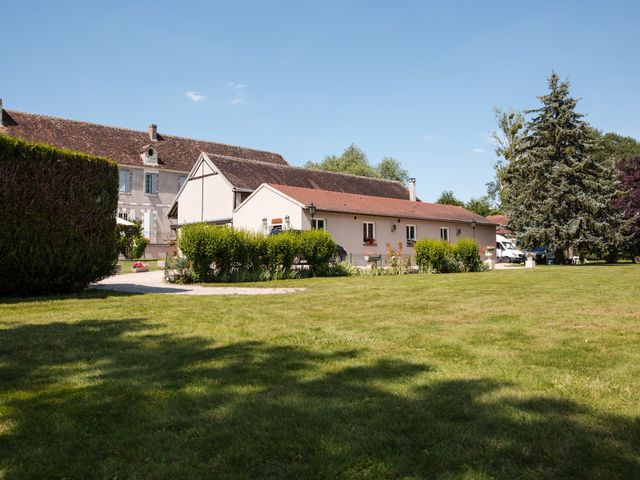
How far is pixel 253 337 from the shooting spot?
19.8 feet

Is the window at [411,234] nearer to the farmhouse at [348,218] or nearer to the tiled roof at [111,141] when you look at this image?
the farmhouse at [348,218]

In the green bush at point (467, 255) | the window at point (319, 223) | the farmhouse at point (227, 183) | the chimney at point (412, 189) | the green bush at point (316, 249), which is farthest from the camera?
the chimney at point (412, 189)

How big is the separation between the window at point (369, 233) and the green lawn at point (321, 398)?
21.6 metres

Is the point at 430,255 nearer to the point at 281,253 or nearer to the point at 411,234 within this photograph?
the point at 281,253

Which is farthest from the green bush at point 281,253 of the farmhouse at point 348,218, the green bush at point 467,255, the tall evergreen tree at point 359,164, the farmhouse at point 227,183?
the tall evergreen tree at point 359,164

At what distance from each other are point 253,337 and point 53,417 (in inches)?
113

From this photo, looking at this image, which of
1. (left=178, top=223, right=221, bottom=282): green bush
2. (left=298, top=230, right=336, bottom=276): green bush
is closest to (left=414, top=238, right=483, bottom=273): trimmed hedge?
(left=298, top=230, right=336, bottom=276): green bush

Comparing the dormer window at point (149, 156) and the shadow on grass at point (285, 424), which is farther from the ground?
the dormer window at point (149, 156)

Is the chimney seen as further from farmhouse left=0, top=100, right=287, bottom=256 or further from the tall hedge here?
the tall hedge

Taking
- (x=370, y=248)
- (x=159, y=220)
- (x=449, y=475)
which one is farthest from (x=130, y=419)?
(x=159, y=220)

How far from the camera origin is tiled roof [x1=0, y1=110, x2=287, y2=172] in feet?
121

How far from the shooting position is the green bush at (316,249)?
19.0 metres

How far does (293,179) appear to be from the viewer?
3619 cm

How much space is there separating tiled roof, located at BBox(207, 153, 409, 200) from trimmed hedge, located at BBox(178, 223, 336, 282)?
14210 millimetres
